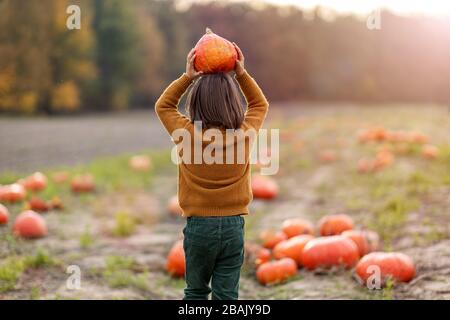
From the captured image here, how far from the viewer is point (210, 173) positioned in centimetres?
309

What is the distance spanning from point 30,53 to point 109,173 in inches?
Answer: 508

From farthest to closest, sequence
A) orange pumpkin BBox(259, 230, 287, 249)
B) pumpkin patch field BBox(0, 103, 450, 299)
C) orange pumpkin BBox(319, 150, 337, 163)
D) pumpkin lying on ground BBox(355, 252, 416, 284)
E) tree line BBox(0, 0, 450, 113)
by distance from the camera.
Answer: tree line BBox(0, 0, 450, 113), orange pumpkin BBox(319, 150, 337, 163), orange pumpkin BBox(259, 230, 287, 249), pumpkin patch field BBox(0, 103, 450, 299), pumpkin lying on ground BBox(355, 252, 416, 284)

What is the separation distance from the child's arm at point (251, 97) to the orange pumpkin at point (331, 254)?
1.77m

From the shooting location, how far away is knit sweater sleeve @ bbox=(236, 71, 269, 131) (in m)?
3.21

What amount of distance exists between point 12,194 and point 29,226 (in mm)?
1187

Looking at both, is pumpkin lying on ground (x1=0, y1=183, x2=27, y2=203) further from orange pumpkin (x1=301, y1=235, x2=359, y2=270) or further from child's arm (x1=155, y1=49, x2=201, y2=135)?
child's arm (x1=155, y1=49, x2=201, y2=135)

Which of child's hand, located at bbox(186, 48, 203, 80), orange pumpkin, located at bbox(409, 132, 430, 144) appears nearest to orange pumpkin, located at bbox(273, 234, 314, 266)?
child's hand, located at bbox(186, 48, 203, 80)

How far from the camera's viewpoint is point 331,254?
468 centimetres

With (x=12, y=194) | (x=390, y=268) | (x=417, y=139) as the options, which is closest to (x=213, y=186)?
(x=390, y=268)

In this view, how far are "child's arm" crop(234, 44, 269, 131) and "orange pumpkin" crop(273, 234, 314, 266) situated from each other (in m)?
1.95

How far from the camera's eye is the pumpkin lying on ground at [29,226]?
5.51 m

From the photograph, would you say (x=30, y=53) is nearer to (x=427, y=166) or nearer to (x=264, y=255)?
(x=427, y=166)

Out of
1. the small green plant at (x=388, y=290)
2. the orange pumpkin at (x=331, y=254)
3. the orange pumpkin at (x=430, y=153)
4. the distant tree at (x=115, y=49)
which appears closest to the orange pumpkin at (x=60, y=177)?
the orange pumpkin at (x=331, y=254)
